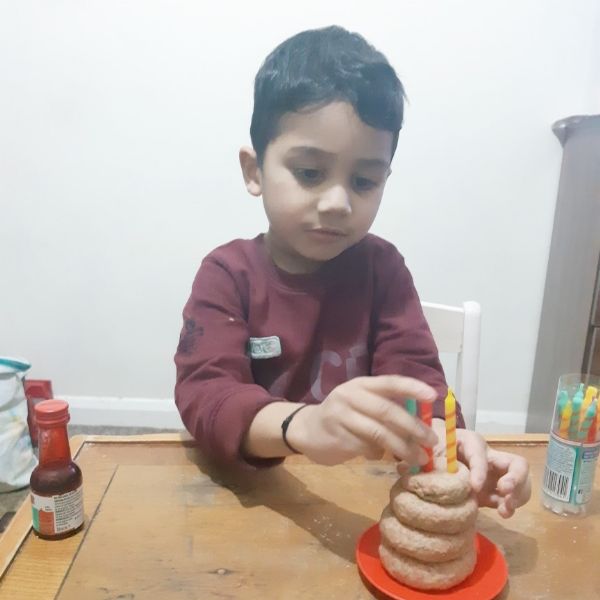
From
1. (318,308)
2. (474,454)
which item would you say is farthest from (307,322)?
(474,454)

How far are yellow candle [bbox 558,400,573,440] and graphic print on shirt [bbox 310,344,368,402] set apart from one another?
1.10 ft

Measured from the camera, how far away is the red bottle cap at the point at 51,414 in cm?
55

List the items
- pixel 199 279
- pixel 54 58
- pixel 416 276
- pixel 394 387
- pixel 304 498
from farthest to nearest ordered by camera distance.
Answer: pixel 416 276
pixel 54 58
pixel 199 279
pixel 304 498
pixel 394 387

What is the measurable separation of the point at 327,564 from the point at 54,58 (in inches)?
65.6

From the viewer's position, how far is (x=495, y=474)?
0.63m

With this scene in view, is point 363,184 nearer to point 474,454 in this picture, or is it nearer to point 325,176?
point 325,176

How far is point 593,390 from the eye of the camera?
0.67 metres

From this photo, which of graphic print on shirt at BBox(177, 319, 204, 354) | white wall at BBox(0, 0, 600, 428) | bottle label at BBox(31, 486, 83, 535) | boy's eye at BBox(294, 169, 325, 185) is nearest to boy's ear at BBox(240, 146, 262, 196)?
boy's eye at BBox(294, 169, 325, 185)

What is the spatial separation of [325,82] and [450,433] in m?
0.45

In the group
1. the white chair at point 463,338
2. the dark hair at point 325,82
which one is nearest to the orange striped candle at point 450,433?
the dark hair at point 325,82

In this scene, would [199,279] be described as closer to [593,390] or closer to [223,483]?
[223,483]

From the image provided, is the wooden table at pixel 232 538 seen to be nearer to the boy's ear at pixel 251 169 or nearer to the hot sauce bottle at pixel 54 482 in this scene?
the hot sauce bottle at pixel 54 482

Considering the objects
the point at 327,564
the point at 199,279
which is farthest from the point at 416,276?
the point at 327,564

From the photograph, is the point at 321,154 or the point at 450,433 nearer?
the point at 450,433
